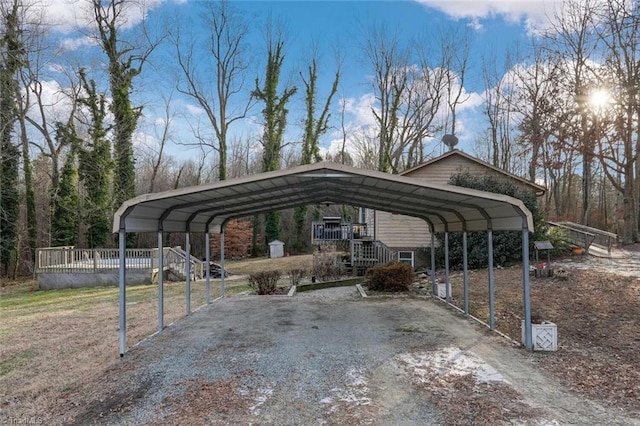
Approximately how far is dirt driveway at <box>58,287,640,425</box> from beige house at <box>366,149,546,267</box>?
9.56 m

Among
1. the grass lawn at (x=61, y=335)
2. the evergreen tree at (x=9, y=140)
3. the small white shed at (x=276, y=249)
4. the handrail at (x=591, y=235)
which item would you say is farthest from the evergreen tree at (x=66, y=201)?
the handrail at (x=591, y=235)

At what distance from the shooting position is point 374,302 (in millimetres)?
10539

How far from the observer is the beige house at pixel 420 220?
17.5m

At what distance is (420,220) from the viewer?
1773 centimetres

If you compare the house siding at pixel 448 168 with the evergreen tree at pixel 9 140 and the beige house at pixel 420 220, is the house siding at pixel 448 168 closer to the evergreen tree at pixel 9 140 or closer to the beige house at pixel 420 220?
the beige house at pixel 420 220

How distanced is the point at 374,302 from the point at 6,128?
68.2 feet

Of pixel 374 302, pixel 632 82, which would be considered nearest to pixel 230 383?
pixel 374 302

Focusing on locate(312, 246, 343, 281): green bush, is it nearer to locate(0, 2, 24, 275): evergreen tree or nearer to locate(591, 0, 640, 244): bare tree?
locate(591, 0, 640, 244): bare tree

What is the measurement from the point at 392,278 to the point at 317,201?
335 cm

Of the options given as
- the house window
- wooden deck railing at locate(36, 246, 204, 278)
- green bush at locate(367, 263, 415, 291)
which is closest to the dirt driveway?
green bush at locate(367, 263, 415, 291)

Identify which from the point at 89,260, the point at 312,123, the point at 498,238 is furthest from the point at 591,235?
the point at 89,260

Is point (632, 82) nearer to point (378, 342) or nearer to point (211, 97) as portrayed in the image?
point (378, 342)

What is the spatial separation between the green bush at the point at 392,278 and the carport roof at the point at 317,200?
1775 mm

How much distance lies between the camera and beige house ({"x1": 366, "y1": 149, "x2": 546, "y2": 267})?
17.5m
